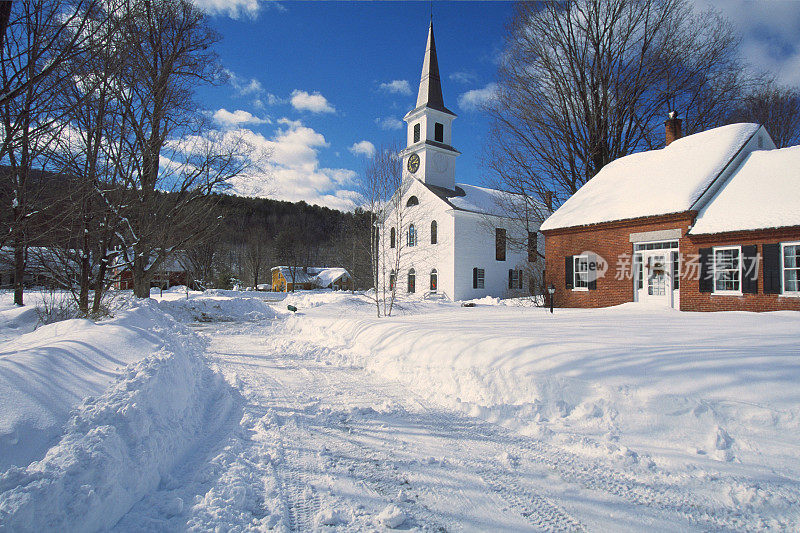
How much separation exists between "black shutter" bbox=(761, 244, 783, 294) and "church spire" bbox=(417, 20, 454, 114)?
24990 mm

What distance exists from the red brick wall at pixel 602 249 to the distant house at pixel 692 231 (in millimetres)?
40

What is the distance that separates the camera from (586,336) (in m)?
7.01

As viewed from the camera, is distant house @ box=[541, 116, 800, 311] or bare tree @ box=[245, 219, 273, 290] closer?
distant house @ box=[541, 116, 800, 311]

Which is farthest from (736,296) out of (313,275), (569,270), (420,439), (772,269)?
(313,275)

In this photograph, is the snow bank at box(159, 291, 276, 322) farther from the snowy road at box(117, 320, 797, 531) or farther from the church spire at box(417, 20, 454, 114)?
the church spire at box(417, 20, 454, 114)

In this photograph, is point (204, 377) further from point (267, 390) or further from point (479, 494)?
point (479, 494)

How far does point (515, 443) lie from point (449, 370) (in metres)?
2.18

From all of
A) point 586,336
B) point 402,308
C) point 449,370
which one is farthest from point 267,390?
point 402,308

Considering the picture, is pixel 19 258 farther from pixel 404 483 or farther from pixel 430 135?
pixel 430 135

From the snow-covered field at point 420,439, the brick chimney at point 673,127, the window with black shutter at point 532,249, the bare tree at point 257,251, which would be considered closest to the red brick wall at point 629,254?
the window with black shutter at point 532,249

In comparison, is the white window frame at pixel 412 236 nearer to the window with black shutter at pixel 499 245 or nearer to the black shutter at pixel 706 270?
the window with black shutter at pixel 499 245

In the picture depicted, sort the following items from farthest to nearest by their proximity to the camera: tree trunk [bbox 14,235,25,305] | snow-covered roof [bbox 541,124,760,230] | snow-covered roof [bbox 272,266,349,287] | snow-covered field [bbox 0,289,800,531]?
snow-covered roof [bbox 272,266,349,287] → snow-covered roof [bbox 541,124,760,230] → tree trunk [bbox 14,235,25,305] → snow-covered field [bbox 0,289,800,531]

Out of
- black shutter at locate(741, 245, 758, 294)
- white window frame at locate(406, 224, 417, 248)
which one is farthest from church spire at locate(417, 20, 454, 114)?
black shutter at locate(741, 245, 758, 294)

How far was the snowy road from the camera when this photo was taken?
2.69 m
